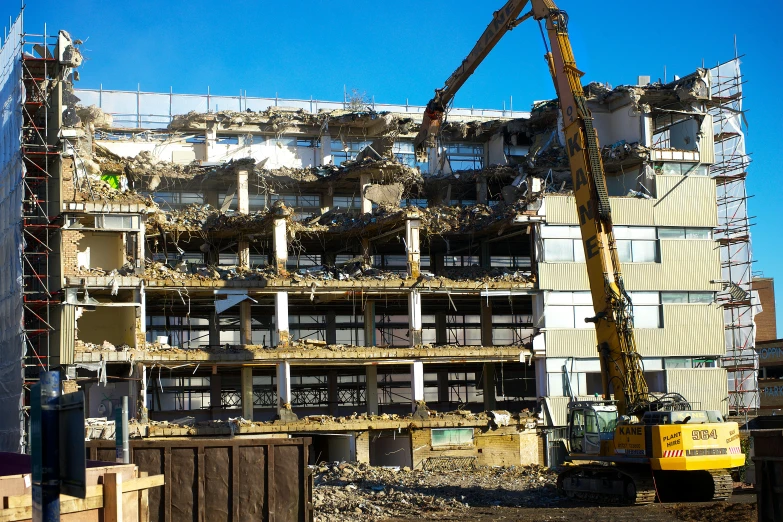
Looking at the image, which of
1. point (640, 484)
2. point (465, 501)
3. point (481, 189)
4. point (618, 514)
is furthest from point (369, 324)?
point (618, 514)

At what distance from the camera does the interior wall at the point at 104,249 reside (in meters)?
39.0

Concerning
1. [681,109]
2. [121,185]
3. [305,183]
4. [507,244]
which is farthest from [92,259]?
[681,109]

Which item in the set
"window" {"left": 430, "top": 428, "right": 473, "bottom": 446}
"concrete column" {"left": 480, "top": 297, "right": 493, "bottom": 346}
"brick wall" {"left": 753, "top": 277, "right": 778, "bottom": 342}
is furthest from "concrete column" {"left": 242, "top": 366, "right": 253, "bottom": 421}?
"brick wall" {"left": 753, "top": 277, "right": 778, "bottom": 342}

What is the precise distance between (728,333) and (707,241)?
8.61m

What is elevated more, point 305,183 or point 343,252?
point 305,183

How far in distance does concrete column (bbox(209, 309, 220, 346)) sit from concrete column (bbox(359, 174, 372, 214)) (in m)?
8.30

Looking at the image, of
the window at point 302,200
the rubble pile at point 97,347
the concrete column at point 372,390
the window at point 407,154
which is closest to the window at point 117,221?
the rubble pile at point 97,347

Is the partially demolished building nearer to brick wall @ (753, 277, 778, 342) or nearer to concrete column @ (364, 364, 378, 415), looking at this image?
concrete column @ (364, 364, 378, 415)

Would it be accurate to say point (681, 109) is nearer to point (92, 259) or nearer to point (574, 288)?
point (574, 288)

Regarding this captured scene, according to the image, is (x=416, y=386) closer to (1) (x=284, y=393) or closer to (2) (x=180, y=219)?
(1) (x=284, y=393)

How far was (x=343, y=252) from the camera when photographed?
4775 cm

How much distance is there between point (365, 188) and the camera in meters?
44.9

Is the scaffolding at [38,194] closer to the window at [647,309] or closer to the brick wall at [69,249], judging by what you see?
the brick wall at [69,249]

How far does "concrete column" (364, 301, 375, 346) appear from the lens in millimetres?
42250
